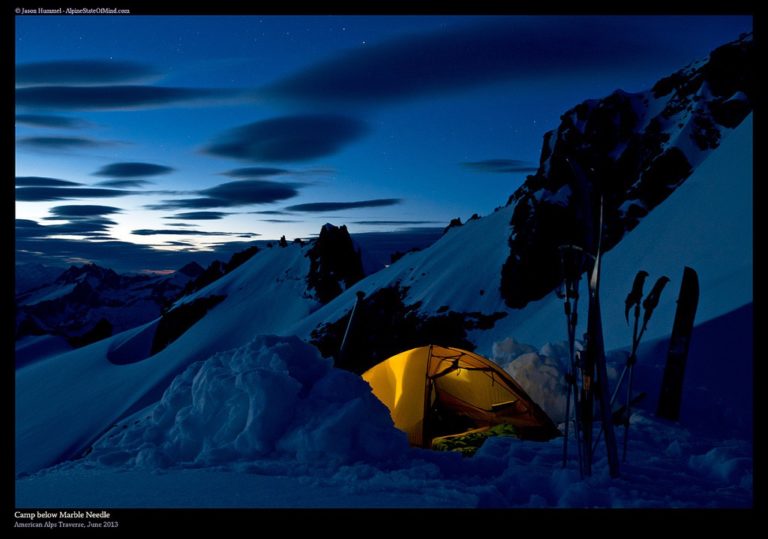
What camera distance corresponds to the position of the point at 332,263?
111 meters

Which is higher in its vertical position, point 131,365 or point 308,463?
point 308,463

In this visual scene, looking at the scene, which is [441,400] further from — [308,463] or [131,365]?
[131,365]

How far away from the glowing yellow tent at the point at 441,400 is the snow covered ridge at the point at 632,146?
37.1 metres

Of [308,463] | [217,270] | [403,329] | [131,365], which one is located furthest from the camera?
[217,270]

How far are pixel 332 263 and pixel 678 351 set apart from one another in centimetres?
10304

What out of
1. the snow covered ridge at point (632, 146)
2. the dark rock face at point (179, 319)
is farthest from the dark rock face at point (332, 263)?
the snow covered ridge at point (632, 146)

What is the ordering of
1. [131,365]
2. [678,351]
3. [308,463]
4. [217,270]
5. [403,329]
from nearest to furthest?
[308,463] < [678,351] < [403,329] < [131,365] < [217,270]

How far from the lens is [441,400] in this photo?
400 inches

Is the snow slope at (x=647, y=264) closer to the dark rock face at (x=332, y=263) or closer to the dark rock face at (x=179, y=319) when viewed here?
the dark rock face at (x=332, y=263)

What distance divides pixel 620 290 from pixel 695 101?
4450 cm

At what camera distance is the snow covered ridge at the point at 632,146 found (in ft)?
176

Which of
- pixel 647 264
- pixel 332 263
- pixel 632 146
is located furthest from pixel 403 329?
pixel 332 263

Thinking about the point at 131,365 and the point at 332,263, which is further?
the point at 332,263

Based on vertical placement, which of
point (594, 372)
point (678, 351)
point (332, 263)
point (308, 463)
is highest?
point (332, 263)
